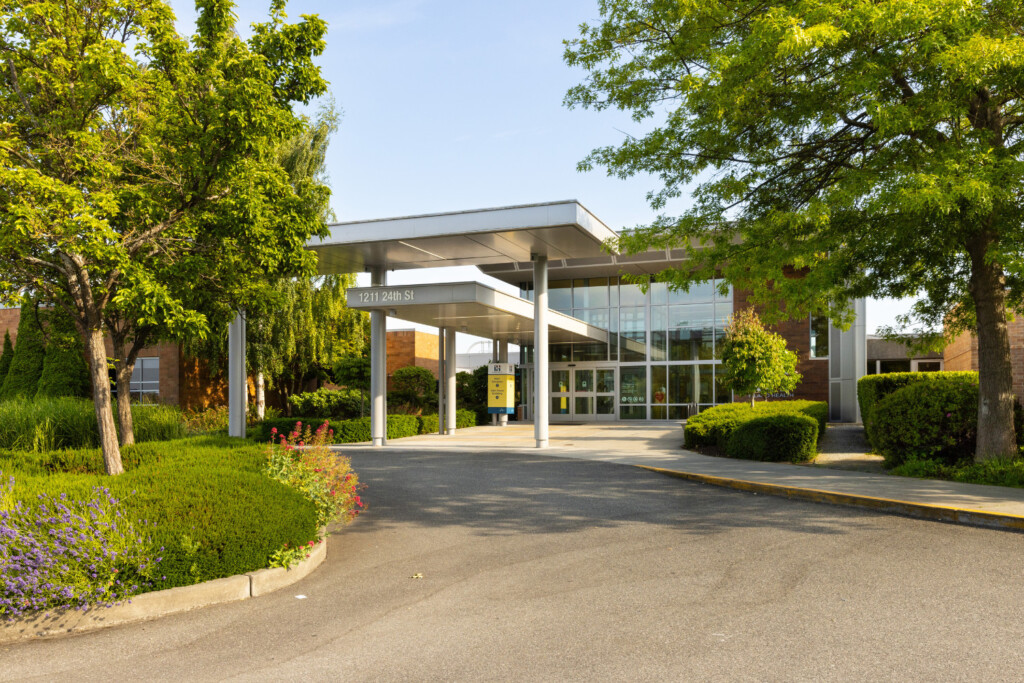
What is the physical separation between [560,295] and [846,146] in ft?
75.1

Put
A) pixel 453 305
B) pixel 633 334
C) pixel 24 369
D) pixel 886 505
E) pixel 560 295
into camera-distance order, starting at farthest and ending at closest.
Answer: pixel 560 295
pixel 633 334
pixel 24 369
pixel 453 305
pixel 886 505

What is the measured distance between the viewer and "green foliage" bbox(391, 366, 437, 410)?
29.8 meters

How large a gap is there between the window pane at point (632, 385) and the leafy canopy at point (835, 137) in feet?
56.8

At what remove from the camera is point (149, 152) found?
973 centimetres

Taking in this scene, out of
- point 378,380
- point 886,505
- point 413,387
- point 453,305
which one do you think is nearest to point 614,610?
point 886,505

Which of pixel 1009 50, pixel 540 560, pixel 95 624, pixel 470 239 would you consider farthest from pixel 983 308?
pixel 95 624

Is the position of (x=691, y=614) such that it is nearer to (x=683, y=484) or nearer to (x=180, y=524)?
(x=180, y=524)

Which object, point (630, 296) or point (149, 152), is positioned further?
point (630, 296)

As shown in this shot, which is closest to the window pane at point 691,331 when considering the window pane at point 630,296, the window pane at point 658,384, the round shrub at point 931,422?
the window pane at point 658,384

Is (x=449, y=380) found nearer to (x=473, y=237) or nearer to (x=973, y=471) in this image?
(x=473, y=237)

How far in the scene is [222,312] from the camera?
1159 cm

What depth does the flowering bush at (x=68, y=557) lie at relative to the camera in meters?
5.54

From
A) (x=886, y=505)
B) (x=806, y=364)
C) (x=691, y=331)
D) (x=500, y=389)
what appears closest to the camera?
(x=886, y=505)

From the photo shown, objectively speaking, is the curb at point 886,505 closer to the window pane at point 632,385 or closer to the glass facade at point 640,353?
the glass facade at point 640,353
